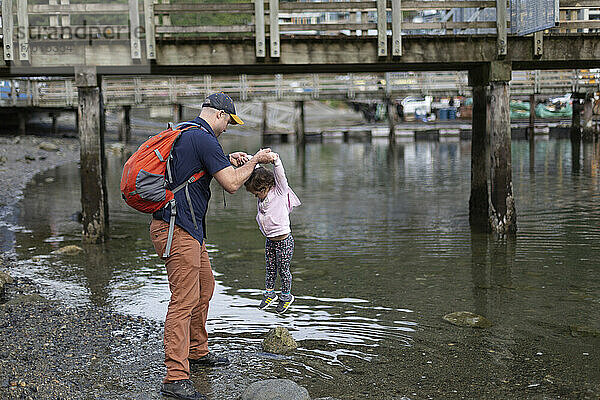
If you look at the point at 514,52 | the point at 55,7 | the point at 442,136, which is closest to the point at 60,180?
the point at 55,7

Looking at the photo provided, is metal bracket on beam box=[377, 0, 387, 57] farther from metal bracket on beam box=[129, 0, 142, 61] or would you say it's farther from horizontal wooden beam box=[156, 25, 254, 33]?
metal bracket on beam box=[129, 0, 142, 61]

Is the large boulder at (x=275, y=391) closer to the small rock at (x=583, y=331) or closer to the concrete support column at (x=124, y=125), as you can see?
the small rock at (x=583, y=331)

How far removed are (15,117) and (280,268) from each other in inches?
1358

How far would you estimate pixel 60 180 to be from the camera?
2367 cm

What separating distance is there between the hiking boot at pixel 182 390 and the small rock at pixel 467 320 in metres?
3.17

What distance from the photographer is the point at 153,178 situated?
17.8ft

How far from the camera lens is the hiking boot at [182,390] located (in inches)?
218

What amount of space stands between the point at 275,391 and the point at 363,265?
565 cm

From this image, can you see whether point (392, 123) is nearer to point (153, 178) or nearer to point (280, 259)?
point (280, 259)

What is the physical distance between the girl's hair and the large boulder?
1923 mm

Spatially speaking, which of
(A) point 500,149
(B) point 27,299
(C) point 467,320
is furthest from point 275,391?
(A) point 500,149

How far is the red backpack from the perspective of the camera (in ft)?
17.7

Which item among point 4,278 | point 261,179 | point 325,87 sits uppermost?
point 325,87

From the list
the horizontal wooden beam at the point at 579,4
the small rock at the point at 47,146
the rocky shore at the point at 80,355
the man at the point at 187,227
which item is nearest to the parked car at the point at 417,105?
the small rock at the point at 47,146
